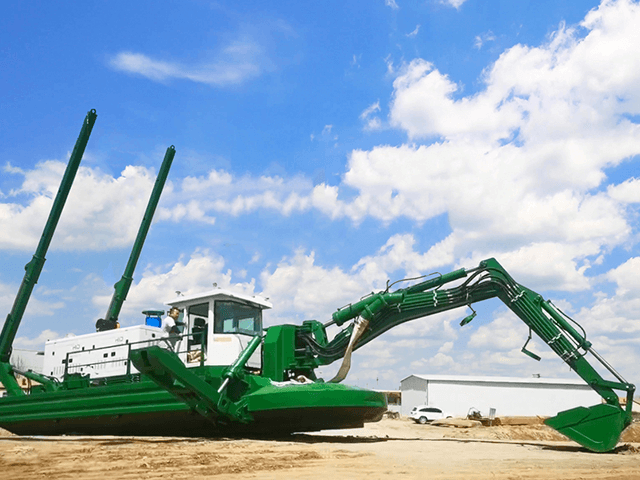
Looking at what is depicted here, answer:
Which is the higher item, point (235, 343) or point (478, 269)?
point (478, 269)

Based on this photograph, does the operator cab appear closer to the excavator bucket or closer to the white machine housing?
the white machine housing

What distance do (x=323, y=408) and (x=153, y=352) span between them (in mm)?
3391

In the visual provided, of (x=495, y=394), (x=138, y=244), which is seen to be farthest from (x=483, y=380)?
(x=138, y=244)

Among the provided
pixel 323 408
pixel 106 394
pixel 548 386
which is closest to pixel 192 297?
pixel 106 394

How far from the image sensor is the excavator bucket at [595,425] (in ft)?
39.1

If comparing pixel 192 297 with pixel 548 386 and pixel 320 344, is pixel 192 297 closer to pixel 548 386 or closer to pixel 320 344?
pixel 320 344

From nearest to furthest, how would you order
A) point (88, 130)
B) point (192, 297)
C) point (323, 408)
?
point (323, 408)
point (192, 297)
point (88, 130)

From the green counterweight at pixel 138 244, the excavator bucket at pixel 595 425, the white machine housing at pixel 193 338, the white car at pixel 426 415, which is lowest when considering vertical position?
the white car at pixel 426 415

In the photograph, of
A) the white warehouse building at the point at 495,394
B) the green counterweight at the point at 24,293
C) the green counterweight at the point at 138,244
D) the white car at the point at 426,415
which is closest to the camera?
the green counterweight at the point at 24,293

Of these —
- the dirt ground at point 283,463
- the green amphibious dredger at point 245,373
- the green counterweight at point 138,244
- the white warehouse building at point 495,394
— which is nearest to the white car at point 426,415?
the white warehouse building at point 495,394

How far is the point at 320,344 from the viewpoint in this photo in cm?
1434

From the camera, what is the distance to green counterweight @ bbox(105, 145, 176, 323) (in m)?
→ 18.0

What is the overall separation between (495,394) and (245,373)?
36.9 m

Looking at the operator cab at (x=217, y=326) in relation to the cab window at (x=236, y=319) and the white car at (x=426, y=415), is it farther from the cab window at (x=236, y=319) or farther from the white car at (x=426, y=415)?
the white car at (x=426, y=415)
